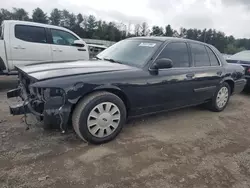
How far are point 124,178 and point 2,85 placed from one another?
516 cm

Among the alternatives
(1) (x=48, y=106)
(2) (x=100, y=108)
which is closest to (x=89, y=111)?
(2) (x=100, y=108)

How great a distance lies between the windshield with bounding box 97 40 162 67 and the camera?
3.38m

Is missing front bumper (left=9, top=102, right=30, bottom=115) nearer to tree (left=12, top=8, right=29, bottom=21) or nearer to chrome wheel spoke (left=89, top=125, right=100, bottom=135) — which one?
chrome wheel spoke (left=89, top=125, right=100, bottom=135)

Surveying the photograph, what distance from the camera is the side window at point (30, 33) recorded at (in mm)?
5450

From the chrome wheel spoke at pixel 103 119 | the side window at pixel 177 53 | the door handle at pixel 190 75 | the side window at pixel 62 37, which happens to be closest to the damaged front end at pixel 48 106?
the chrome wheel spoke at pixel 103 119

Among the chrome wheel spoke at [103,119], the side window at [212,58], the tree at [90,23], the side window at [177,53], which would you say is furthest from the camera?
the tree at [90,23]

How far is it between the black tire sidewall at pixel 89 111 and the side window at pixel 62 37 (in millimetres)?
3959

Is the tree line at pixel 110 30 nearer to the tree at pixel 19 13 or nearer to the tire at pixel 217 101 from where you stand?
the tree at pixel 19 13

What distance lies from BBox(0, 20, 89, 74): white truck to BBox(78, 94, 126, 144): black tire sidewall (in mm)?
2786

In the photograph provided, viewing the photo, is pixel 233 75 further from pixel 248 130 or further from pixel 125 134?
pixel 125 134

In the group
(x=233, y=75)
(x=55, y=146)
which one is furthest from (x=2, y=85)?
(x=233, y=75)

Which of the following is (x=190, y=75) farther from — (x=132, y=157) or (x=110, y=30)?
(x=110, y=30)

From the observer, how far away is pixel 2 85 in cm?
593

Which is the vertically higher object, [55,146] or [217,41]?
[217,41]
